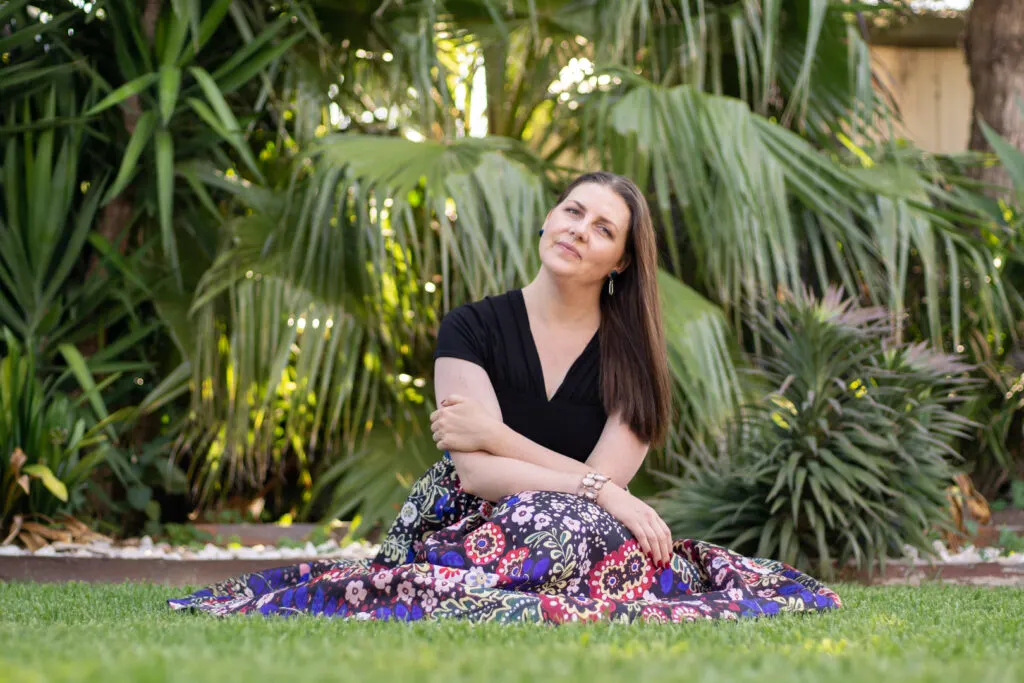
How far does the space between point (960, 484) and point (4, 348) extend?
3.63 metres

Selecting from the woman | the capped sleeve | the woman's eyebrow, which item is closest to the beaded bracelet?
the woman

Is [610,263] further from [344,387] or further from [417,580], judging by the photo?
[344,387]

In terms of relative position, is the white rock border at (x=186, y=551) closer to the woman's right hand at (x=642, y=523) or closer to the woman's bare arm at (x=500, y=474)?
the woman's bare arm at (x=500, y=474)

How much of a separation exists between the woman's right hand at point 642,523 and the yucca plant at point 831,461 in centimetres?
93

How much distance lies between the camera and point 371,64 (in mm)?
4961

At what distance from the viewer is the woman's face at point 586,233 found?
268cm

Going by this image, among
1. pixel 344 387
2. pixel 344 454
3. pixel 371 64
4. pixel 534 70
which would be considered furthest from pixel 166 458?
pixel 534 70

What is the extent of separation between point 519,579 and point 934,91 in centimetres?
584

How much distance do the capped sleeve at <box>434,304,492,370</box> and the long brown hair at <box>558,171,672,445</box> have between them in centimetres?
29

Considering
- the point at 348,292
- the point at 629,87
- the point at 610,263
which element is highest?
the point at 629,87

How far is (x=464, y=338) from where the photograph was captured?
2682 mm

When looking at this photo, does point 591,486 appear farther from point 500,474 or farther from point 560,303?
point 560,303

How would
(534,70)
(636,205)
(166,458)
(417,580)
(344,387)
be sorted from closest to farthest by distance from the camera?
(417,580), (636,205), (344,387), (166,458), (534,70)

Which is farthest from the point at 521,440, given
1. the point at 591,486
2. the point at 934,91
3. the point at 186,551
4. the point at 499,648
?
the point at 934,91
